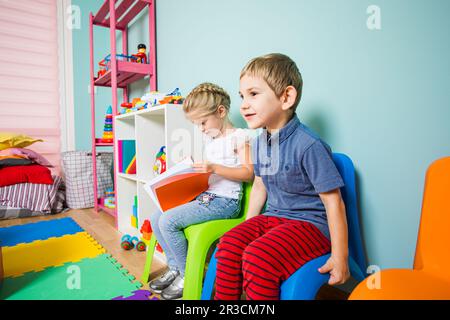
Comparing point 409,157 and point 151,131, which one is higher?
point 151,131

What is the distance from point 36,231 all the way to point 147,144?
89 cm

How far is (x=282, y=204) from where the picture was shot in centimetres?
80

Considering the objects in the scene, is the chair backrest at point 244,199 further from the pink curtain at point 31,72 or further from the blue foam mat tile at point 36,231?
the pink curtain at point 31,72

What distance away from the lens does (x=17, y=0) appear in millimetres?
2465

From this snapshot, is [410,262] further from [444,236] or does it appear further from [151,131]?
[151,131]

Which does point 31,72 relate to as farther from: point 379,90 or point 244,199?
point 379,90

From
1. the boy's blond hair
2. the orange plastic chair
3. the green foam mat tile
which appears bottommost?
the green foam mat tile

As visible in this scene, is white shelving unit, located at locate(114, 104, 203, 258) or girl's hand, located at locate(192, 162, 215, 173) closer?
girl's hand, located at locate(192, 162, 215, 173)

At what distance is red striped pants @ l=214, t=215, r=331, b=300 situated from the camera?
1.99ft

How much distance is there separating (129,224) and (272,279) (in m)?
1.36

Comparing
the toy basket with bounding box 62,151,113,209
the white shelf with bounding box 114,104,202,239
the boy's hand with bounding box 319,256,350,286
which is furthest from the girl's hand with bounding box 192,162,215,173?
the toy basket with bounding box 62,151,113,209

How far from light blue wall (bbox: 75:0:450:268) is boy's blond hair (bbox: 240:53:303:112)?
18 centimetres

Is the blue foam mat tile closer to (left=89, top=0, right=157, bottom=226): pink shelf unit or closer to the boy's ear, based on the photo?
(left=89, top=0, right=157, bottom=226): pink shelf unit
